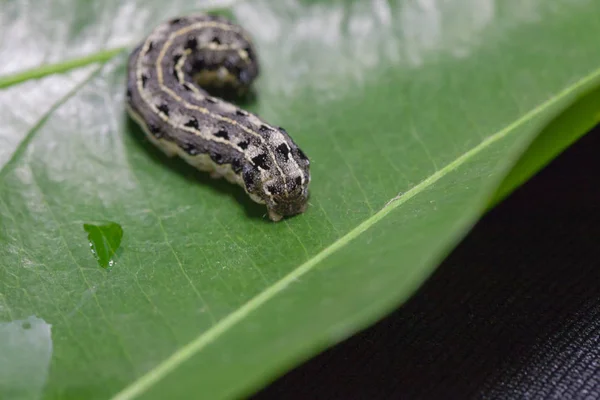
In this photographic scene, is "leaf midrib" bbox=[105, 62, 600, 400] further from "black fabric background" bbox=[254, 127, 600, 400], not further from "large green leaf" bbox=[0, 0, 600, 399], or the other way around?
"black fabric background" bbox=[254, 127, 600, 400]

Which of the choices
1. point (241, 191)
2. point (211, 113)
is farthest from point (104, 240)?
point (211, 113)

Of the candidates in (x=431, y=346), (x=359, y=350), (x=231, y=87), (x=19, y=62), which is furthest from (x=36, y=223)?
(x=431, y=346)

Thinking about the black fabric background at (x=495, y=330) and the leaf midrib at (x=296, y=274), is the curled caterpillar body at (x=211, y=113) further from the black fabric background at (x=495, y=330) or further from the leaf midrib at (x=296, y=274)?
the black fabric background at (x=495, y=330)

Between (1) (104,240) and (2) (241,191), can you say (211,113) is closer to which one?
(2) (241,191)

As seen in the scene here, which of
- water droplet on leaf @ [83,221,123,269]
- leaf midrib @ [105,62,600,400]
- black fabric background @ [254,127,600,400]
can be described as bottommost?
black fabric background @ [254,127,600,400]

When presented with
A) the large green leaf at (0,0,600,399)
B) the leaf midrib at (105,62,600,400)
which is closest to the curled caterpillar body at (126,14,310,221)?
the large green leaf at (0,0,600,399)

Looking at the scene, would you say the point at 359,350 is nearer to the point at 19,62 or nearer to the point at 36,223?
the point at 36,223
